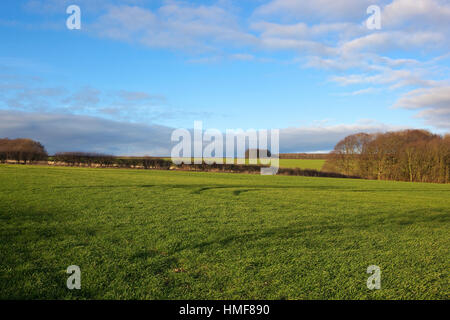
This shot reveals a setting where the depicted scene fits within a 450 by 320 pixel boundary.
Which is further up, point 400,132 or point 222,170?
point 400,132

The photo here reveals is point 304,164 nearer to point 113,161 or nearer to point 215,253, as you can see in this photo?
point 113,161

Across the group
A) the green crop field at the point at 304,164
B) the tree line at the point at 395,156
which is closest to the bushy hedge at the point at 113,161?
the green crop field at the point at 304,164

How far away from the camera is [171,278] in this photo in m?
4.78

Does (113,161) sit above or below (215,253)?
above

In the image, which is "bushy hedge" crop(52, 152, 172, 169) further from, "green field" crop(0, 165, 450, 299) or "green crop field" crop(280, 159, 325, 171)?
"green field" crop(0, 165, 450, 299)

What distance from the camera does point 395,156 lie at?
4950cm

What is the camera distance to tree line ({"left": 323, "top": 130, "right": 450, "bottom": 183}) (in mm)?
44250

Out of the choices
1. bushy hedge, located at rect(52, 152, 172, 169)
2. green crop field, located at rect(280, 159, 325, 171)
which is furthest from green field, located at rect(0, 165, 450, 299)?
green crop field, located at rect(280, 159, 325, 171)

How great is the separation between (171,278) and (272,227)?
14.2ft

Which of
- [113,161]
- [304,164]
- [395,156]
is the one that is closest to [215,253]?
[395,156]

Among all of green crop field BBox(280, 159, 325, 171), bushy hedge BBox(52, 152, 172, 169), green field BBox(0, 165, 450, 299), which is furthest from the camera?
green crop field BBox(280, 159, 325, 171)

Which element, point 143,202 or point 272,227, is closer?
→ point 272,227
